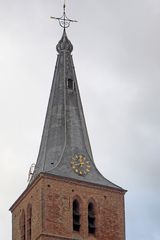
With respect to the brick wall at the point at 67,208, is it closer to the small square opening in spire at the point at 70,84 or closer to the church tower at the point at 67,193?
the church tower at the point at 67,193

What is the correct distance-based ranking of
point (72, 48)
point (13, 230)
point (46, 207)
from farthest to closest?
point (72, 48), point (13, 230), point (46, 207)

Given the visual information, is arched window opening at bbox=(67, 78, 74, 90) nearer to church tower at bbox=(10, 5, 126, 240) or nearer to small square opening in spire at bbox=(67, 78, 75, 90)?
small square opening in spire at bbox=(67, 78, 75, 90)

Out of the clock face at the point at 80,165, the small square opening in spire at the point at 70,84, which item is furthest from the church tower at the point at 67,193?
the small square opening in spire at the point at 70,84

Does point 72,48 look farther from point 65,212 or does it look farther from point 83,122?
point 65,212

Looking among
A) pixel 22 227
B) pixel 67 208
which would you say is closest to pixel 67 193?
pixel 67 208

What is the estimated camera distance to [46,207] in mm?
81625

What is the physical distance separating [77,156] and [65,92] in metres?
6.59

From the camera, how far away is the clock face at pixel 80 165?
84.6 m

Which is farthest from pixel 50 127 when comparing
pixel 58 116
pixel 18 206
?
pixel 18 206

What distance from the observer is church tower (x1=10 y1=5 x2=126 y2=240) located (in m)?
81.7

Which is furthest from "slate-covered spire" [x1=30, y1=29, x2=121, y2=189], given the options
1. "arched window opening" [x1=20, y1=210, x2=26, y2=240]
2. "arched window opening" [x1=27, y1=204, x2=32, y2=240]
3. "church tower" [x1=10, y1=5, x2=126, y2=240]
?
"arched window opening" [x1=20, y1=210, x2=26, y2=240]

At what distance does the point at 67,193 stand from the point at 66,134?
567 cm

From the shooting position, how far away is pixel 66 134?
8681 centimetres

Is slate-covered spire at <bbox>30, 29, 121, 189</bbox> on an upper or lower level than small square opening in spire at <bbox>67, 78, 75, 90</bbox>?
lower
